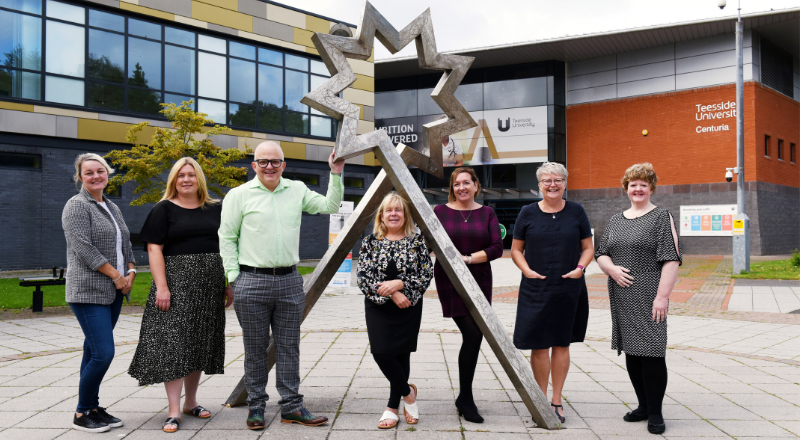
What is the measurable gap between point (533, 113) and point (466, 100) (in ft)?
11.7

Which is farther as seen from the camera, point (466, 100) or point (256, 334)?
point (466, 100)

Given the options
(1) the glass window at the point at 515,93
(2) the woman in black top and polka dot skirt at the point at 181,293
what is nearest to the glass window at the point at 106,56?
(2) the woman in black top and polka dot skirt at the point at 181,293

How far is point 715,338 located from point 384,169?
558 centimetres

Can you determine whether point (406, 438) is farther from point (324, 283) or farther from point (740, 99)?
point (740, 99)

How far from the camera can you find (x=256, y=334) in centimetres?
395

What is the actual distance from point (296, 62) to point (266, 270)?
19971 millimetres

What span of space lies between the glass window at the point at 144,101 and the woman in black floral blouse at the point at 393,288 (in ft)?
55.1

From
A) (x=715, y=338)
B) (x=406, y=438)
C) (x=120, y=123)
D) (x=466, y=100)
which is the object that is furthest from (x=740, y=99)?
(x=120, y=123)

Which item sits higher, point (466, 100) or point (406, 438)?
point (466, 100)

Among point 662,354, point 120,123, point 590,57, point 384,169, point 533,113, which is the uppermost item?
point 590,57

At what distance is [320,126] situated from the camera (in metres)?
23.1

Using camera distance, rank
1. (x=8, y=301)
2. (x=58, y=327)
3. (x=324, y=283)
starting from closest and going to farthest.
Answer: (x=324, y=283), (x=58, y=327), (x=8, y=301)

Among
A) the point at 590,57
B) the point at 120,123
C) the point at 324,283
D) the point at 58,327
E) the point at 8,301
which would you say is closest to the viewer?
the point at 324,283

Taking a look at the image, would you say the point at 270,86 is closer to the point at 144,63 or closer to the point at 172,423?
the point at 144,63
